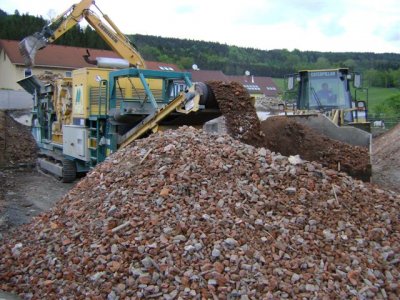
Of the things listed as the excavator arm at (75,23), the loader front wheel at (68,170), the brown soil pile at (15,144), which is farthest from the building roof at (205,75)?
the loader front wheel at (68,170)

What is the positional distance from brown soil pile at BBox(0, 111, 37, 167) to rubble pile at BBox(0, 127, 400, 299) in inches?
360

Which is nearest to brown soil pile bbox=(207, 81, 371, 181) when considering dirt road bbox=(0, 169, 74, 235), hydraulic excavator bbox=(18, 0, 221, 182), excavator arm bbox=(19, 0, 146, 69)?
hydraulic excavator bbox=(18, 0, 221, 182)

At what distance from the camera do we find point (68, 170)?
1144cm

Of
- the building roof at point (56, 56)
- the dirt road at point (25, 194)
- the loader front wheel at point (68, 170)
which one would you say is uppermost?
Answer: the building roof at point (56, 56)

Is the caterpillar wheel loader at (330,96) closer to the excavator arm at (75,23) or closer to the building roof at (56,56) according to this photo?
the excavator arm at (75,23)

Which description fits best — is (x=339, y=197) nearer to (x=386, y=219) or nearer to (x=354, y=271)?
(x=386, y=219)

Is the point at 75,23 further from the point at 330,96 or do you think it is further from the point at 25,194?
the point at 330,96

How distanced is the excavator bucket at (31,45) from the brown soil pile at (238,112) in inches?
258

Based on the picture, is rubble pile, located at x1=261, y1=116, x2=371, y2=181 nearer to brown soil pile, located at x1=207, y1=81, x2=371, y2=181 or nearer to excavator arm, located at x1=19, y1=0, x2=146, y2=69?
brown soil pile, located at x1=207, y1=81, x2=371, y2=181

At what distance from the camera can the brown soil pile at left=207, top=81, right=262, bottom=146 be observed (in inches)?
297

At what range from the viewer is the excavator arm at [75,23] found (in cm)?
1245

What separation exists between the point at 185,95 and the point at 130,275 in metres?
3.95

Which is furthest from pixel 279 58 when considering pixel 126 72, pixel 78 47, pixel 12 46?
pixel 126 72

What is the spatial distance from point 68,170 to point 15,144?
5076 millimetres
